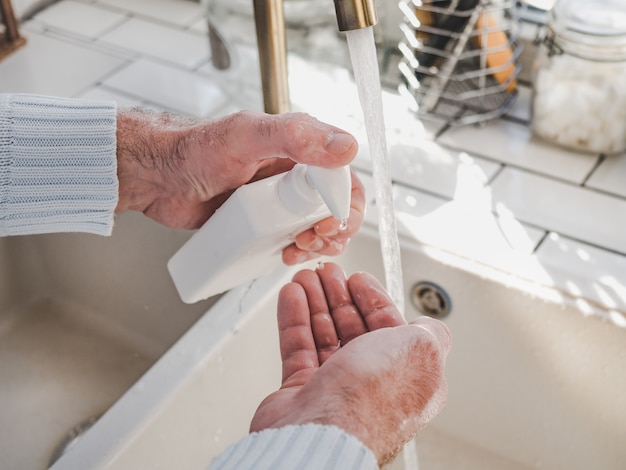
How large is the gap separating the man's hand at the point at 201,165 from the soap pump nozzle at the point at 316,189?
0.03m

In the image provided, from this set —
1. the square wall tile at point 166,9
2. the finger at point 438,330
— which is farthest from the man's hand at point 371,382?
the square wall tile at point 166,9

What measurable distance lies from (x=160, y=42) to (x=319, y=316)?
658mm

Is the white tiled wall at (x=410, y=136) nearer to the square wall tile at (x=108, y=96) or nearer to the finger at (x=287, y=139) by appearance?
the square wall tile at (x=108, y=96)

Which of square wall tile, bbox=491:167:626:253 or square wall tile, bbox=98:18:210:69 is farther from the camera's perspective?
square wall tile, bbox=98:18:210:69

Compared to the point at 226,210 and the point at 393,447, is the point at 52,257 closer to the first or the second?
the point at 226,210

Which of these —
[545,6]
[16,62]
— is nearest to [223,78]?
[16,62]

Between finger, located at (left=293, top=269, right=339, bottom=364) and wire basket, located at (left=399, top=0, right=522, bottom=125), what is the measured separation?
36 cm

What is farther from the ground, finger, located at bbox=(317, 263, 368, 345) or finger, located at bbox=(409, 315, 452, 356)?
finger, located at bbox=(409, 315, 452, 356)

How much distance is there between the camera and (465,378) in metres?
0.97

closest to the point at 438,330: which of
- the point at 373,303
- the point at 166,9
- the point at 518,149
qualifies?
the point at 373,303

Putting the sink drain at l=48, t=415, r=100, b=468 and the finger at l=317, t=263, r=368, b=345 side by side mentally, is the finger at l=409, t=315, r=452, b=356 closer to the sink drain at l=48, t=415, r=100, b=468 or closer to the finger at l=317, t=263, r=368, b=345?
the finger at l=317, t=263, r=368, b=345

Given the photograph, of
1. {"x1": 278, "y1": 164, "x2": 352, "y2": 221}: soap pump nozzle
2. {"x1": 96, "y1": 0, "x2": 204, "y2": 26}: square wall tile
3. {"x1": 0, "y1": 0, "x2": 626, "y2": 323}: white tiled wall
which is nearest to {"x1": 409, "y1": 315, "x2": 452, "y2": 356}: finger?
{"x1": 278, "y1": 164, "x2": 352, "y2": 221}: soap pump nozzle

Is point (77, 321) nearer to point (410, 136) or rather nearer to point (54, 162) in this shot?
point (54, 162)

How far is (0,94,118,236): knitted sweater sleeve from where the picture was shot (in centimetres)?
78
